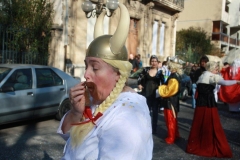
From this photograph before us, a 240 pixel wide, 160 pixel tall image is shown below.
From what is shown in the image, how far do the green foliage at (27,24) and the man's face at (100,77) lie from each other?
430 inches

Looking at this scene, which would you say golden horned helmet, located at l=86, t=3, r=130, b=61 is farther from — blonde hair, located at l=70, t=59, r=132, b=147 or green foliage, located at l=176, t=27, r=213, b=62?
Answer: green foliage, located at l=176, t=27, r=213, b=62

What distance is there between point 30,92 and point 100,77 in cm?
594

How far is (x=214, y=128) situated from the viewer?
580 centimetres

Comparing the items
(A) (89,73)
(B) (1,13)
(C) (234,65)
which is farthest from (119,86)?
(B) (1,13)

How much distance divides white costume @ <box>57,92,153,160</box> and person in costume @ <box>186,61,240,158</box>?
14.9 ft

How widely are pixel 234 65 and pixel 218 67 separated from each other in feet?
3.29

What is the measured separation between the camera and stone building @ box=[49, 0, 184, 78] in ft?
47.4

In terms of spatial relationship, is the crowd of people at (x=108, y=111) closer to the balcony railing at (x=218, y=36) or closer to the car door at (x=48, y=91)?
the car door at (x=48, y=91)

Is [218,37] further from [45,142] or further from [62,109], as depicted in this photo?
[45,142]

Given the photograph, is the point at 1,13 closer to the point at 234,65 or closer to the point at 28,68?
the point at 28,68

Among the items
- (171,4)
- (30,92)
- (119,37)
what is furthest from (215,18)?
(119,37)

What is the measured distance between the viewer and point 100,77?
1.60 metres

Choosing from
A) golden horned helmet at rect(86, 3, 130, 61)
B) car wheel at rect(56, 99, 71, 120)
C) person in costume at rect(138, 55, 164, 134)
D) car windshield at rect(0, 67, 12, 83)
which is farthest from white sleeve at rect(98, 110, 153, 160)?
car wheel at rect(56, 99, 71, 120)

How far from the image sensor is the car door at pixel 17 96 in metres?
6.61
